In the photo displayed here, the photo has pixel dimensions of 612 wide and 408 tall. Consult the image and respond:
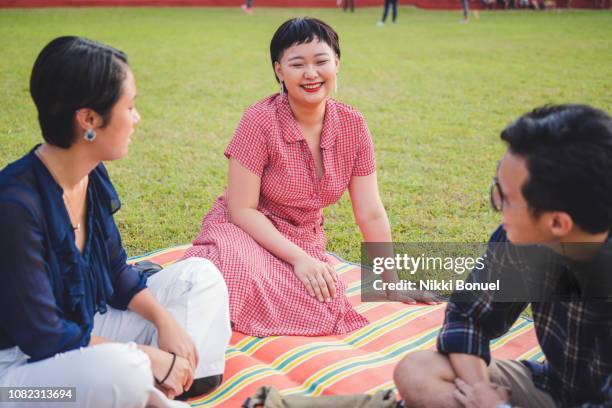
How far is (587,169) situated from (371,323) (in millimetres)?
1772

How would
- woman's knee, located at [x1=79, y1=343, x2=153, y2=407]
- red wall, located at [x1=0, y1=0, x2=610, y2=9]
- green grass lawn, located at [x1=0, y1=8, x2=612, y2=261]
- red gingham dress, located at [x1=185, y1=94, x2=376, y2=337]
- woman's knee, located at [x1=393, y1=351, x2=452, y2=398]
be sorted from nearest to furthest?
woman's knee, located at [x1=79, y1=343, x2=153, y2=407] < woman's knee, located at [x1=393, y1=351, x2=452, y2=398] < red gingham dress, located at [x1=185, y1=94, x2=376, y2=337] < green grass lawn, located at [x1=0, y1=8, x2=612, y2=261] < red wall, located at [x1=0, y1=0, x2=610, y2=9]

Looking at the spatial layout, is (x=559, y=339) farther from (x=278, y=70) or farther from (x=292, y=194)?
(x=278, y=70)

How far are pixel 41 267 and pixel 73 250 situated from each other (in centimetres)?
16

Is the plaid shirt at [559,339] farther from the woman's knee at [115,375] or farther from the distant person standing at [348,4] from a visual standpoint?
the distant person standing at [348,4]

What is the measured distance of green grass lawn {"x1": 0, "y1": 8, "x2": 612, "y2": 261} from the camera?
5.27 metres

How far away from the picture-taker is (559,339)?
220 centimetres

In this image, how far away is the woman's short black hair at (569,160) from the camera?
73.5 inches

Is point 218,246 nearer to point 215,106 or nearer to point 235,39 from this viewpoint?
point 215,106

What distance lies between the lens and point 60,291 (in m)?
2.32

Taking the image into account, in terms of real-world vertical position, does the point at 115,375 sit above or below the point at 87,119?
below

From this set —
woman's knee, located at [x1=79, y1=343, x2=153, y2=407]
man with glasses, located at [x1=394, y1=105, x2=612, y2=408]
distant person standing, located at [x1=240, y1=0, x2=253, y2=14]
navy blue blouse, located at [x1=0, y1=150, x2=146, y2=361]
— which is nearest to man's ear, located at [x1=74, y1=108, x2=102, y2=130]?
navy blue blouse, located at [x1=0, y1=150, x2=146, y2=361]

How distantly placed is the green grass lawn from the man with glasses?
211cm

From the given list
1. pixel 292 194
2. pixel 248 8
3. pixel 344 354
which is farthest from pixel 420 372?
pixel 248 8

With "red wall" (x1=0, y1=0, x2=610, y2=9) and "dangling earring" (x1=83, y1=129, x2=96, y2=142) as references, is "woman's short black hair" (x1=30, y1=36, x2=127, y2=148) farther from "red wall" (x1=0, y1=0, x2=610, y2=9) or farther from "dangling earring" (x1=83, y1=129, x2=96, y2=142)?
"red wall" (x1=0, y1=0, x2=610, y2=9)
